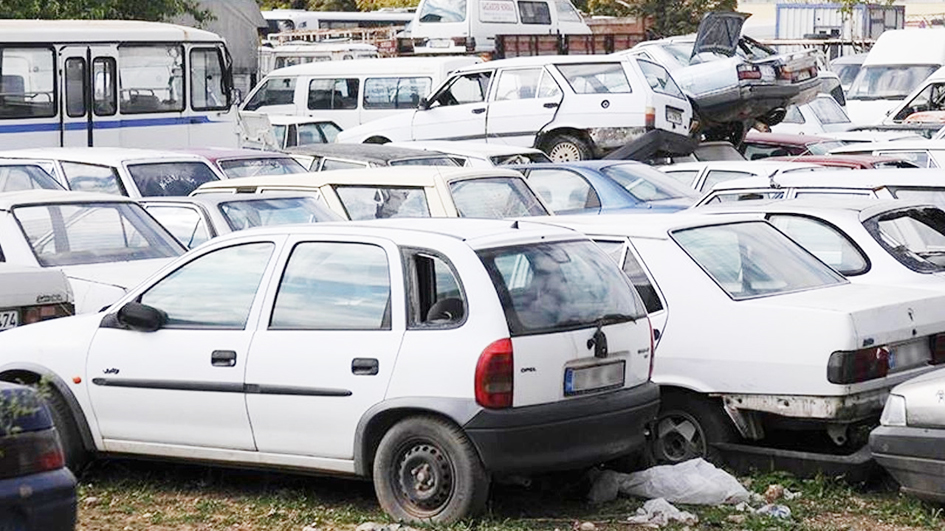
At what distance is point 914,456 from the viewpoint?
7961mm

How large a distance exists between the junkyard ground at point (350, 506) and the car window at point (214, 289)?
3.05 ft

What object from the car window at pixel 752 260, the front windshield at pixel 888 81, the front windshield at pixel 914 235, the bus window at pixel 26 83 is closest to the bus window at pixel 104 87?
the bus window at pixel 26 83

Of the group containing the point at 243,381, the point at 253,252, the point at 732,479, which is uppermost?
the point at 253,252

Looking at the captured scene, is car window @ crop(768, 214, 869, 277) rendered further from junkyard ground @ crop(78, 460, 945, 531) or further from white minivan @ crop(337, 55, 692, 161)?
white minivan @ crop(337, 55, 692, 161)

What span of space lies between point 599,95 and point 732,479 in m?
13.5

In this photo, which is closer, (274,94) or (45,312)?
(45,312)

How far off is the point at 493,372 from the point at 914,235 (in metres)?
4.14

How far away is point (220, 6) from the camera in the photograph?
111ft

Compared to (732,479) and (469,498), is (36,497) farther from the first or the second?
(732,479)

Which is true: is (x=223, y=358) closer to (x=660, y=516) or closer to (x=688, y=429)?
(x=660, y=516)

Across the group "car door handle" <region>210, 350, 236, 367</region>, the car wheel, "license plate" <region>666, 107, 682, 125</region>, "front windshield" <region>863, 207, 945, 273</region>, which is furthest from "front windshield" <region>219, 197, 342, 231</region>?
"license plate" <region>666, 107, 682, 125</region>

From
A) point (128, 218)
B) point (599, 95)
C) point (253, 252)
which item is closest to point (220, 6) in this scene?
point (599, 95)

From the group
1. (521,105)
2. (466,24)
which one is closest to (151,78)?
(521,105)

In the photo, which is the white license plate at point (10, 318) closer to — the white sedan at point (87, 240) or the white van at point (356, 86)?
the white sedan at point (87, 240)
